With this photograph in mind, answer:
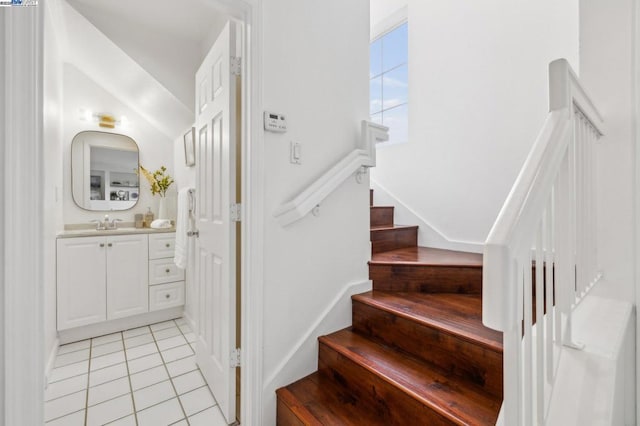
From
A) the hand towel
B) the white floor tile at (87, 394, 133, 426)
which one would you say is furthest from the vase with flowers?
the white floor tile at (87, 394, 133, 426)

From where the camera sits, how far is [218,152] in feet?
5.60

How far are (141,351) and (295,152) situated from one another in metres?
2.12

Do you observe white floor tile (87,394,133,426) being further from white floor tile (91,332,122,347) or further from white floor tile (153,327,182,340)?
white floor tile (91,332,122,347)

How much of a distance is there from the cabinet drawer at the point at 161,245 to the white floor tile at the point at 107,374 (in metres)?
1.03

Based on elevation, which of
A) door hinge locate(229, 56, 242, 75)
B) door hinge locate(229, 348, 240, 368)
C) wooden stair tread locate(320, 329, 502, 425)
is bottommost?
door hinge locate(229, 348, 240, 368)

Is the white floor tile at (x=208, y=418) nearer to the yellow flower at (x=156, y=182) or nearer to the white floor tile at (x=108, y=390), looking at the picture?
the white floor tile at (x=108, y=390)

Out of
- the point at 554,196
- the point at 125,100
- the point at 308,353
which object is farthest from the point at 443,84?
the point at 125,100

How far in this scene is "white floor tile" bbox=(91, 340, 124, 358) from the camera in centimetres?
230

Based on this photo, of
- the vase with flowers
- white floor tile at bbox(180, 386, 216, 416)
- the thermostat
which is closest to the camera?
the thermostat

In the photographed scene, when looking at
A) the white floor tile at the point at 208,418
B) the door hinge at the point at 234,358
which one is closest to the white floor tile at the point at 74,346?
the white floor tile at the point at 208,418

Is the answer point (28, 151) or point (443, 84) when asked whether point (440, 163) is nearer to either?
point (443, 84)

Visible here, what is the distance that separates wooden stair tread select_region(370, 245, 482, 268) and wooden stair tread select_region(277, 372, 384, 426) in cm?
79

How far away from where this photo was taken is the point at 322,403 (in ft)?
4.47

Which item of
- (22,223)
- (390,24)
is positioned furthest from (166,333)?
(390,24)
